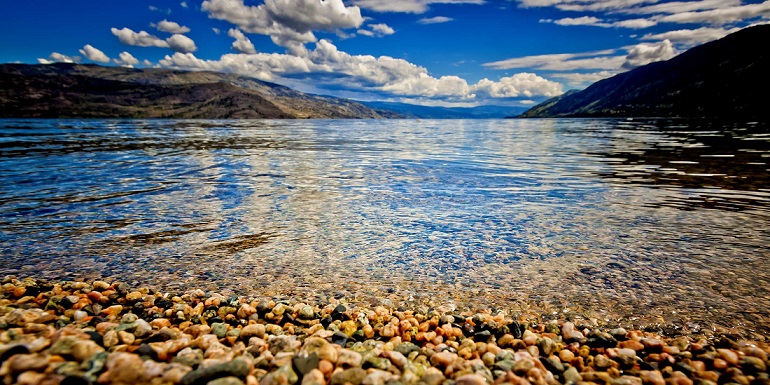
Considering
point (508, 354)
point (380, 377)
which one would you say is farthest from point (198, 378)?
point (508, 354)

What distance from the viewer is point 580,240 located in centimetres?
1056

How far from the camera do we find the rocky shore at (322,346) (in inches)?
174

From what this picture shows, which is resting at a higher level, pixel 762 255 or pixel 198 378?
pixel 198 378

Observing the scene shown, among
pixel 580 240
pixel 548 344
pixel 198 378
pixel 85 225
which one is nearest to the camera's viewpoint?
pixel 198 378

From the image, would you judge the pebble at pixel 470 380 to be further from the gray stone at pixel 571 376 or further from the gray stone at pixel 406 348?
the gray stone at pixel 571 376

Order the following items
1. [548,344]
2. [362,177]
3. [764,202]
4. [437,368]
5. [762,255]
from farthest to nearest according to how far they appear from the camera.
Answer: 1. [362,177]
2. [764,202]
3. [762,255]
4. [548,344]
5. [437,368]

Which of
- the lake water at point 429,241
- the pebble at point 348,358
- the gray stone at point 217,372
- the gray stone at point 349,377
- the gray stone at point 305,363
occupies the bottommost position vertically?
the lake water at point 429,241

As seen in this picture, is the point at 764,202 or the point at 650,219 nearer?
→ the point at 650,219

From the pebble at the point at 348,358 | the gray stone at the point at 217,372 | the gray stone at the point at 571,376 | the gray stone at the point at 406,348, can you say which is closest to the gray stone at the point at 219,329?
the gray stone at the point at 217,372

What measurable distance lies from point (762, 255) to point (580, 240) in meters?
4.05

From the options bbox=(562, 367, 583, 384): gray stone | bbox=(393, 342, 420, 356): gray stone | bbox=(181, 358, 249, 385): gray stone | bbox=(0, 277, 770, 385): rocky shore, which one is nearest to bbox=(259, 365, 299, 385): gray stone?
bbox=(0, 277, 770, 385): rocky shore

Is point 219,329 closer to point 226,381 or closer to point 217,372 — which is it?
point 217,372

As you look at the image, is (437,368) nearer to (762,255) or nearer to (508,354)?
(508,354)

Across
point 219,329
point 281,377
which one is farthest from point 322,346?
point 219,329
